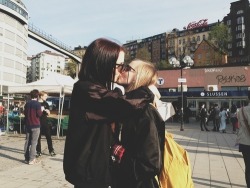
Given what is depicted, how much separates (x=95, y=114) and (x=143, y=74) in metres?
0.51

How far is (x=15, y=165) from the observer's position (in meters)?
8.27

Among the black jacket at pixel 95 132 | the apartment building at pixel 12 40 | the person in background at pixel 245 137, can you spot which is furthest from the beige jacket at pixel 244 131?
the apartment building at pixel 12 40

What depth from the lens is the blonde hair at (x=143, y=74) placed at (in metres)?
2.24

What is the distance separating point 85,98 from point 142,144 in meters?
0.43

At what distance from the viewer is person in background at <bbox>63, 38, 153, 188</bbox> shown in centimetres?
195

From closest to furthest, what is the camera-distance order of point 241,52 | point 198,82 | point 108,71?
point 108,71 → point 198,82 → point 241,52

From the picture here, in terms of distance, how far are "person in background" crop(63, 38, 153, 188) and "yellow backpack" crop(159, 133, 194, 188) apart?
1.13 feet

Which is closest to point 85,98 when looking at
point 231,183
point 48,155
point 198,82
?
point 231,183

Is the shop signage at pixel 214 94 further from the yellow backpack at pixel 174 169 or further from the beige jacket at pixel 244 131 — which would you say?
Answer: the yellow backpack at pixel 174 169

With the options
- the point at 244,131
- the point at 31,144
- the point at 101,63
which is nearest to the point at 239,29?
the point at 31,144

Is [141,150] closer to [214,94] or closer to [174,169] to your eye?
[174,169]

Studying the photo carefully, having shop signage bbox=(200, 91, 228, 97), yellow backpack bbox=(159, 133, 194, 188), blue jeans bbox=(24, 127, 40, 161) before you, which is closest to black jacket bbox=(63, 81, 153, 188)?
yellow backpack bbox=(159, 133, 194, 188)

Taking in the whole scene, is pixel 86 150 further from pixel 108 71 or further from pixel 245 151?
pixel 245 151

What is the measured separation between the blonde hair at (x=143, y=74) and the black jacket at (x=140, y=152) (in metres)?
0.28
